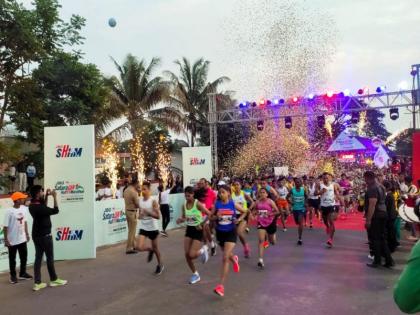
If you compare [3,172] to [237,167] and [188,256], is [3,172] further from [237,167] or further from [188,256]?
[237,167]

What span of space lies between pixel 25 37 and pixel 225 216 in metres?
12.5

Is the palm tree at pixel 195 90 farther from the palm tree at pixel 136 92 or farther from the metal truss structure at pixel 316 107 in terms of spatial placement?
the metal truss structure at pixel 316 107

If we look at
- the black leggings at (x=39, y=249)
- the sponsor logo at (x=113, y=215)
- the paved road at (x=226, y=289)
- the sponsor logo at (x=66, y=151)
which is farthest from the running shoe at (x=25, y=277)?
the sponsor logo at (x=113, y=215)

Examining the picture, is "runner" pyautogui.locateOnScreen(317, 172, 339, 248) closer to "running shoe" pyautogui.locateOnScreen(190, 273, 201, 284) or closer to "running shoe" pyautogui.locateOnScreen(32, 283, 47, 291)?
"running shoe" pyautogui.locateOnScreen(190, 273, 201, 284)

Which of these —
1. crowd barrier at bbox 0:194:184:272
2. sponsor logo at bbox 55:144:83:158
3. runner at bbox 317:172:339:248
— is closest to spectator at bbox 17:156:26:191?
crowd barrier at bbox 0:194:184:272

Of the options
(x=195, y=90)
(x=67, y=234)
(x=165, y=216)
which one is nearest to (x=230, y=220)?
(x=67, y=234)

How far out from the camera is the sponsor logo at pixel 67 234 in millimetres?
11344

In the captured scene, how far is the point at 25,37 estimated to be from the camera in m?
16.9

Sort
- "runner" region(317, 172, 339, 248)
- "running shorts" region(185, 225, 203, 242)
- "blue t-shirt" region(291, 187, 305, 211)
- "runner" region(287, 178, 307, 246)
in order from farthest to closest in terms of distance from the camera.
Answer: "blue t-shirt" region(291, 187, 305, 211) → "runner" region(287, 178, 307, 246) → "runner" region(317, 172, 339, 248) → "running shorts" region(185, 225, 203, 242)

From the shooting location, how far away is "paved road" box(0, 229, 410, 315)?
663 centimetres

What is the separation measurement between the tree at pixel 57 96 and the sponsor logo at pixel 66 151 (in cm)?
726

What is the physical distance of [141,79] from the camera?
30.1 m

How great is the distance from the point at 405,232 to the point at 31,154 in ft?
48.6

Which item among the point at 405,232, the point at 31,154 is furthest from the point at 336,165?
the point at 31,154
